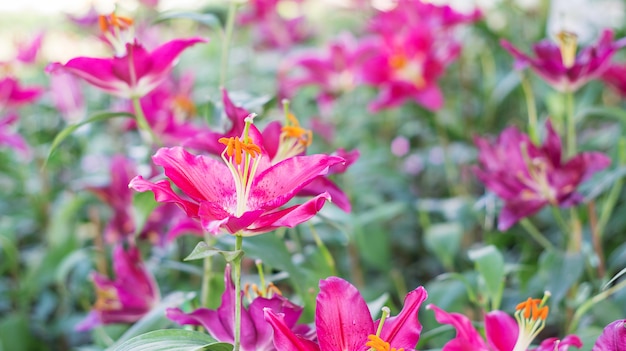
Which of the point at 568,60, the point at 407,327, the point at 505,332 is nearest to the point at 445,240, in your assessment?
the point at 568,60

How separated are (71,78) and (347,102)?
26.3 inches

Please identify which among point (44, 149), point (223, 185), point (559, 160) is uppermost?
point (223, 185)

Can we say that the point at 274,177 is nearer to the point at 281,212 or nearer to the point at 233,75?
the point at 281,212

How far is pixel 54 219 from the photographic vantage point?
4.47 feet

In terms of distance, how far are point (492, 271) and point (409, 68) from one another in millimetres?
678

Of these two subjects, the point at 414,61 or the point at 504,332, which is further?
the point at 414,61

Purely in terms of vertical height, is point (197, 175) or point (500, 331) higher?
point (197, 175)

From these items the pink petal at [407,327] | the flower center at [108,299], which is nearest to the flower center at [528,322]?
the pink petal at [407,327]

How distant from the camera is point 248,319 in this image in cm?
62

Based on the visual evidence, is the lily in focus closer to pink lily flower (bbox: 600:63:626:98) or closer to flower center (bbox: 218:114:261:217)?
flower center (bbox: 218:114:261:217)

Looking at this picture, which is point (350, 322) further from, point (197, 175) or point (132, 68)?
point (132, 68)

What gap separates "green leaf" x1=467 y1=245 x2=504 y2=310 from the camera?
780 millimetres

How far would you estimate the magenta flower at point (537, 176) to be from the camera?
0.88m

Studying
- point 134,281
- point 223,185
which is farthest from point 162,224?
point 223,185
